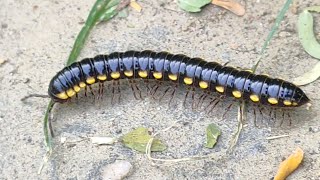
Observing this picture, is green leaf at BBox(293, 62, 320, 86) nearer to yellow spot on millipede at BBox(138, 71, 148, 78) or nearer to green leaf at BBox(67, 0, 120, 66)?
yellow spot on millipede at BBox(138, 71, 148, 78)

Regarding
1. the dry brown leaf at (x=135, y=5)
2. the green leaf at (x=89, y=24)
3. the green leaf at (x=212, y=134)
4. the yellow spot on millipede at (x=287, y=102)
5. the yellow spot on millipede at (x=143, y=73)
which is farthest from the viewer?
the dry brown leaf at (x=135, y=5)

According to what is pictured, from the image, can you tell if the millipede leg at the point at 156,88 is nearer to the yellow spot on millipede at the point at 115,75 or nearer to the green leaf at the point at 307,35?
the yellow spot on millipede at the point at 115,75

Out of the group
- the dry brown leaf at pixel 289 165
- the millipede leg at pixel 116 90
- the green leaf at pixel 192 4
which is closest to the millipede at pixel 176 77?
the millipede leg at pixel 116 90

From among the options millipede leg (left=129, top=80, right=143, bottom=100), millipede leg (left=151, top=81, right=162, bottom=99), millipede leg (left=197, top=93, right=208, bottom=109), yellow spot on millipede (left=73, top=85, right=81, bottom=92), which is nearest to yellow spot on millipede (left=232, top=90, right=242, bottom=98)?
millipede leg (left=197, top=93, right=208, bottom=109)

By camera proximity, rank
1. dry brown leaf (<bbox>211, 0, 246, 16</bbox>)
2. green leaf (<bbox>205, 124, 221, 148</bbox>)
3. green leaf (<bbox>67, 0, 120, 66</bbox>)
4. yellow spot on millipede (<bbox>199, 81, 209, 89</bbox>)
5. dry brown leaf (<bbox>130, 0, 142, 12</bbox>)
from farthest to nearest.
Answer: dry brown leaf (<bbox>130, 0, 142, 12</bbox>)
dry brown leaf (<bbox>211, 0, 246, 16</bbox>)
green leaf (<bbox>67, 0, 120, 66</bbox>)
yellow spot on millipede (<bbox>199, 81, 209, 89</bbox>)
green leaf (<bbox>205, 124, 221, 148</bbox>)

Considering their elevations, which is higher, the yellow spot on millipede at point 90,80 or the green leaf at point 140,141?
the yellow spot on millipede at point 90,80

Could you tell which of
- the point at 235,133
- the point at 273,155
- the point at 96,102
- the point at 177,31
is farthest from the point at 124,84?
the point at 273,155

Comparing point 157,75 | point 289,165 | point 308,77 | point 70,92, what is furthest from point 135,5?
point 289,165

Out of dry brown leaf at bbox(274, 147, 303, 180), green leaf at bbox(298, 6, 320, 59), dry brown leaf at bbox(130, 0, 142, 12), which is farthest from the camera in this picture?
dry brown leaf at bbox(130, 0, 142, 12)
